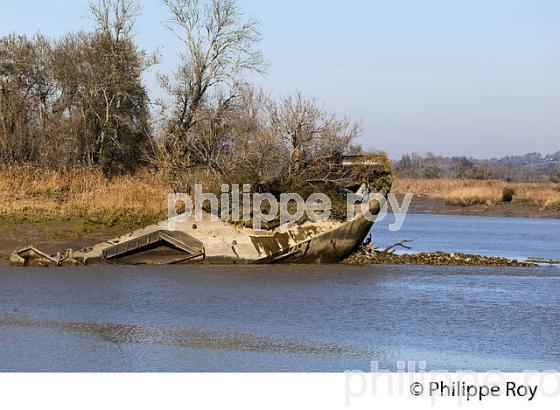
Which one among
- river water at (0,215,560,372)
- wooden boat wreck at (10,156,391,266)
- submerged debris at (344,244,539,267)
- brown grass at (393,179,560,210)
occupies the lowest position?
river water at (0,215,560,372)

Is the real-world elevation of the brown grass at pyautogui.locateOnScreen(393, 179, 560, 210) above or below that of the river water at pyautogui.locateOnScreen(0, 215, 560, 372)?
above

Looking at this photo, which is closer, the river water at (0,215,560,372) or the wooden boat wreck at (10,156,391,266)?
the river water at (0,215,560,372)

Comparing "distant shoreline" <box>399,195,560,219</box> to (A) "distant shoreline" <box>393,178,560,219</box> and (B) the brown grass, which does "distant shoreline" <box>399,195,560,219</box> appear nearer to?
(A) "distant shoreline" <box>393,178,560,219</box>

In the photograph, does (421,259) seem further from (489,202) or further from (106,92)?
(489,202)

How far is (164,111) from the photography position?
3400 centimetres

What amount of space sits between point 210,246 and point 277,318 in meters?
6.08

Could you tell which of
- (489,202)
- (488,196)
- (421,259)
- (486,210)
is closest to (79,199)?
(421,259)

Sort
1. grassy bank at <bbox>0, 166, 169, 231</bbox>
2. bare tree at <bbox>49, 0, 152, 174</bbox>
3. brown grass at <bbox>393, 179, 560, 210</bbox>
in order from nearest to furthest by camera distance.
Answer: grassy bank at <bbox>0, 166, 169, 231</bbox> → bare tree at <bbox>49, 0, 152, 174</bbox> → brown grass at <bbox>393, 179, 560, 210</bbox>

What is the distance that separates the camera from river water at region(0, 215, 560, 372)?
10.4 m

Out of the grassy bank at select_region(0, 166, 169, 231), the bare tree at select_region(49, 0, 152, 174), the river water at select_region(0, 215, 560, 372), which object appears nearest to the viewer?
the river water at select_region(0, 215, 560, 372)

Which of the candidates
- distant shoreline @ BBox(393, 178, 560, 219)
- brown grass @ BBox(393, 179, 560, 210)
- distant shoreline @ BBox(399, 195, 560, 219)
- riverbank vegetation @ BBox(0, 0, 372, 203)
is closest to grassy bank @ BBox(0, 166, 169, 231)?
riverbank vegetation @ BBox(0, 0, 372, 203)

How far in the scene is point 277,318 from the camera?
13.3 meters

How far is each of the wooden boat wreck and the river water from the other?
0.51m
